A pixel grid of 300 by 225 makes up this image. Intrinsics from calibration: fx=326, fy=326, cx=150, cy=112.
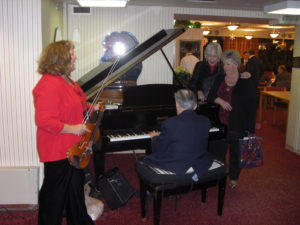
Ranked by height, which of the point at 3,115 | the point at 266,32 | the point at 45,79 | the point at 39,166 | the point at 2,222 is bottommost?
the point at 2,222

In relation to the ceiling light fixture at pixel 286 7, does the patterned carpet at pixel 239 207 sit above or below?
below

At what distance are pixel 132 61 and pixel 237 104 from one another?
48.9 inches

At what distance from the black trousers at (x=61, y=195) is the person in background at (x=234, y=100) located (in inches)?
60.8

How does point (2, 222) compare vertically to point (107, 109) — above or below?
below

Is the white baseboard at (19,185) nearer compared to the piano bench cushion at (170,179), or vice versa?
the piano bench cushion at (170,179)

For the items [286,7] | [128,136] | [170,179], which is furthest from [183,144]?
[286,7]

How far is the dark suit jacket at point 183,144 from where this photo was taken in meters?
2.41

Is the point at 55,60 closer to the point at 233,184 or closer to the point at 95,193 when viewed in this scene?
the point at 95,193

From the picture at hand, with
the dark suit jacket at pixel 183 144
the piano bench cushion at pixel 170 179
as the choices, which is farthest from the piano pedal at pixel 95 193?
the dark suit jacket at pixel 183 144

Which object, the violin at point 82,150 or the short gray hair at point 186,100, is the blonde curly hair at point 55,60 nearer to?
the violin at point 82,150

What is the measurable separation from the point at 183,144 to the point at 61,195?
0.96 m

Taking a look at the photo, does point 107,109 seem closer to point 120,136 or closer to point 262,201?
point 120,136

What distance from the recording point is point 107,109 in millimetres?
3045

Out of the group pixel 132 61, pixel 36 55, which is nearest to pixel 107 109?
pixel 132 61
